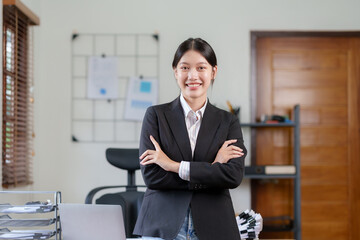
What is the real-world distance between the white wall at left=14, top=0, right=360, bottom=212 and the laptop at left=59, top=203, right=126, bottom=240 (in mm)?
2723

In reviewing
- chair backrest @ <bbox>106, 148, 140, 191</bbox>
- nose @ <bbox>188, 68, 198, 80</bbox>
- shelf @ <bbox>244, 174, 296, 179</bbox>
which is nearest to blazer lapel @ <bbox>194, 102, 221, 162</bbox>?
nose @ <bbox>188, 68, 198, 80</bbox>

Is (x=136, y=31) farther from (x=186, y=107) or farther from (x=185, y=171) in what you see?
(x=185, y=171)

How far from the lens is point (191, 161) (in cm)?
145

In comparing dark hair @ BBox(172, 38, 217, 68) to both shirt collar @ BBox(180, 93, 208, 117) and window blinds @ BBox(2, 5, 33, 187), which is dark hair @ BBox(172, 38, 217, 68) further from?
window blinds @ BBox(2, 5, 33, 187)

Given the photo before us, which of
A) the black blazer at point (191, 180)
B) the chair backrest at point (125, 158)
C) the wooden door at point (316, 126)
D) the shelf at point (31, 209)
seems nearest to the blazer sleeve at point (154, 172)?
the black blazer at point (191, 180)

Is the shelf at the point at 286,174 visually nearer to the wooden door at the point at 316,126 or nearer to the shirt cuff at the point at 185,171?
the wooden door at the point at 316,126

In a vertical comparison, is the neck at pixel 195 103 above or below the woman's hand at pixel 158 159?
above

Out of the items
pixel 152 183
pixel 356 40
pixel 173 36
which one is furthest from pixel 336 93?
pixel 152 183

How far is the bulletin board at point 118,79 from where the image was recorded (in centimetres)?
406

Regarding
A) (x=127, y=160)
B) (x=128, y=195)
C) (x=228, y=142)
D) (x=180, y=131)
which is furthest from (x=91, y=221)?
(x=127, y=160)

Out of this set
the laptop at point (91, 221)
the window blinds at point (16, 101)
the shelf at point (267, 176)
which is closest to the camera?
the laptop at point (91, 221)

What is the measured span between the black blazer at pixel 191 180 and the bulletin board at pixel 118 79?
2534mm

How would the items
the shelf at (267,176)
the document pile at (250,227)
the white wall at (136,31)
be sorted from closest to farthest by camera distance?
the document pile at (250,227) → the shelf at (267,176) → the white wall at (136,31)

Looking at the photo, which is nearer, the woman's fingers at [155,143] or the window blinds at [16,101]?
the woman's fingers at [155,143]
